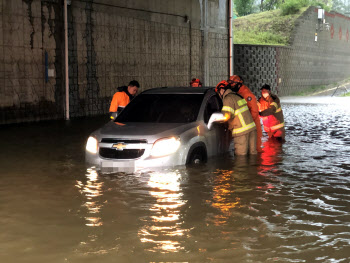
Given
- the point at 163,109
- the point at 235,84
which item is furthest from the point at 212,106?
the point at 163,109

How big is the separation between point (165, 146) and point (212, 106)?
1836mm

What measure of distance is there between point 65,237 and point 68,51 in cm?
1590

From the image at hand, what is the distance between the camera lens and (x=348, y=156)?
39.2 feet

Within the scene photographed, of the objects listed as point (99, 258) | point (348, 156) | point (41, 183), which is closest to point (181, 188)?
point (41, 183)

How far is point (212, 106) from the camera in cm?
1109

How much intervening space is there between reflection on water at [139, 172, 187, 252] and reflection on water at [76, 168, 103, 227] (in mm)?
535

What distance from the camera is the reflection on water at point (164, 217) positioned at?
593cm

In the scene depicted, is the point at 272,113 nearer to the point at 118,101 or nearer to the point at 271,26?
the point at 118,101

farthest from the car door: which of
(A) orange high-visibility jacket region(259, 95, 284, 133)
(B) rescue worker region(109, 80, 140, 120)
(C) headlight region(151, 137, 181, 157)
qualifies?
(A) orange high-visibility jacket region(259, 95, 284, 133)

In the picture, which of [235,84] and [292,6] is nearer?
[235,84]

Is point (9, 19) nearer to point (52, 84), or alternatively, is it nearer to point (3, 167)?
point (52, 84)

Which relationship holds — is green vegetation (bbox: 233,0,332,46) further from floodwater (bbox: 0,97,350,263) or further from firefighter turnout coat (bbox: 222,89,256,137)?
floodwater (bbox: 0,97,350,263)

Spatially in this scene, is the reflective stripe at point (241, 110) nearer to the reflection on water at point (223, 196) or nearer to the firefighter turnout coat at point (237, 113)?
the firefighter turnout coat at point (237, 113)

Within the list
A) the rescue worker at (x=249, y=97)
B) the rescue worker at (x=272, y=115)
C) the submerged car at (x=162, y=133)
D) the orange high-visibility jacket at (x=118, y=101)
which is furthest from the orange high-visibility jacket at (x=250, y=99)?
the orange high-visibility jacket at (x=118, y=101)
